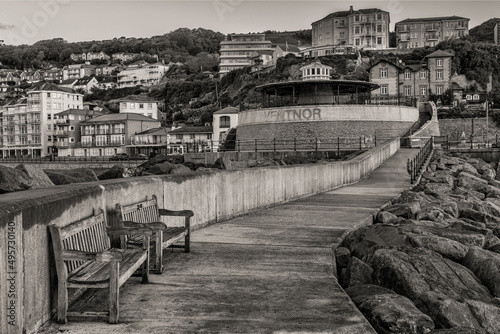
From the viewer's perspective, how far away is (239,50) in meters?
180

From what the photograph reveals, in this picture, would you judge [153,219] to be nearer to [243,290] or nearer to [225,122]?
[243,290]

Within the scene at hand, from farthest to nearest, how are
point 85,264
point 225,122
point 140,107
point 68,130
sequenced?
1. point 140,107
2. point 68,130
3. point 225,122
4. point 85,264

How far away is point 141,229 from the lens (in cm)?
619

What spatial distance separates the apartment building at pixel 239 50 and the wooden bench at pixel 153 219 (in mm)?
169884

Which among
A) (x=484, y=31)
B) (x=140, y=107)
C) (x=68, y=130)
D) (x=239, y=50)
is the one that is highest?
(x=484, y=31)

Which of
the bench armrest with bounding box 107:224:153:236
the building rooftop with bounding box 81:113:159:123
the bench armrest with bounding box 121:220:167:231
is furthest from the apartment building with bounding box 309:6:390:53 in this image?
the bench armrest with bounding box 107:224:153:236

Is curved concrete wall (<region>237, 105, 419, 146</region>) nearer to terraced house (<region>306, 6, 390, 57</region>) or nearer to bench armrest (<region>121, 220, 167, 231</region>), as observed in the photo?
bench armrest (<region>121, 220, 167, 231</region>)

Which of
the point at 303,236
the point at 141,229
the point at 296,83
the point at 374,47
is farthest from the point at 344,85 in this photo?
the point at 374,47

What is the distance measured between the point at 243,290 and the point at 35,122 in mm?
117207

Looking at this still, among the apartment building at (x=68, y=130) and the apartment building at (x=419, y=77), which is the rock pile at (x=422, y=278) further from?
the apartment building at (x=68, y=130)

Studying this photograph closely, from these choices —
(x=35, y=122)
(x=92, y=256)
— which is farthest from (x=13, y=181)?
(x=35, y=122)

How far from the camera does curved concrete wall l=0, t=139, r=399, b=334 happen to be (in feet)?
14.3

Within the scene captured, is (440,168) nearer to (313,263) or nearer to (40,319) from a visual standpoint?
(313,263)

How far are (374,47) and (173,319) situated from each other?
14731 cm
